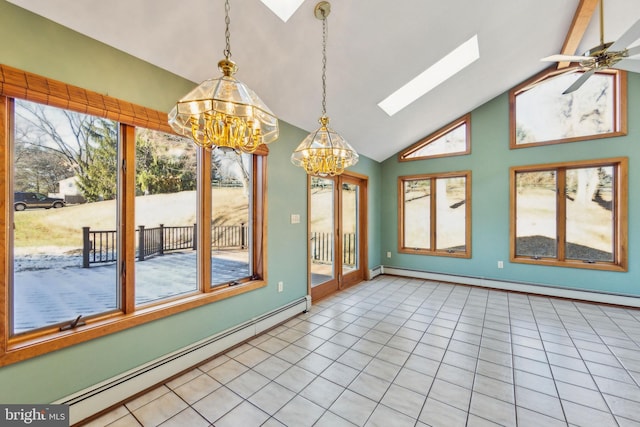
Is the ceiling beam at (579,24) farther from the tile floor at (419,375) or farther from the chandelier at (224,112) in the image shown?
the chandelier at (224,112)

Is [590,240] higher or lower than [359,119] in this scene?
lower

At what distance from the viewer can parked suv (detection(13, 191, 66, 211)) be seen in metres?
1.53

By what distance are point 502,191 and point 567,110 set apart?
154 cm

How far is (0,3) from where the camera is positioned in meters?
1.38

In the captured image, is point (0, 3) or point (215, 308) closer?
point (0, 3)

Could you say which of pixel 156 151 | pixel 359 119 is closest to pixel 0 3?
pixel 156 151

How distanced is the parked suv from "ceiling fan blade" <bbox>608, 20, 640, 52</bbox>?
4373 mm

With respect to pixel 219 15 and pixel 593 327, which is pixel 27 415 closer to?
pixel 219 15

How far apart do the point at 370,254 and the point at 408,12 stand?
4.04m

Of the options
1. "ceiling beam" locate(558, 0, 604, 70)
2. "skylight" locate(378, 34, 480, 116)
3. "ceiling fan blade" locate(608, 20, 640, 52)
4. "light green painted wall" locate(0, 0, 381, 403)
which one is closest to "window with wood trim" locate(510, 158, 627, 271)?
"ceiling beam" locate(558, 0, 604, 70)

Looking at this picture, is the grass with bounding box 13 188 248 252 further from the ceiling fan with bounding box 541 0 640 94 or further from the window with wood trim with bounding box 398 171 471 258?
the window with wood trim with bounding box 398 171 471 258

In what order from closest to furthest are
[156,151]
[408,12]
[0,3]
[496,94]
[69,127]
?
[0,3], [69,127], [156,151], [408,12], [496,94]

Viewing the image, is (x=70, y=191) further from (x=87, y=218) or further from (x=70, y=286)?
(x=70, y=286)

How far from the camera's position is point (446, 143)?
16.5ft
